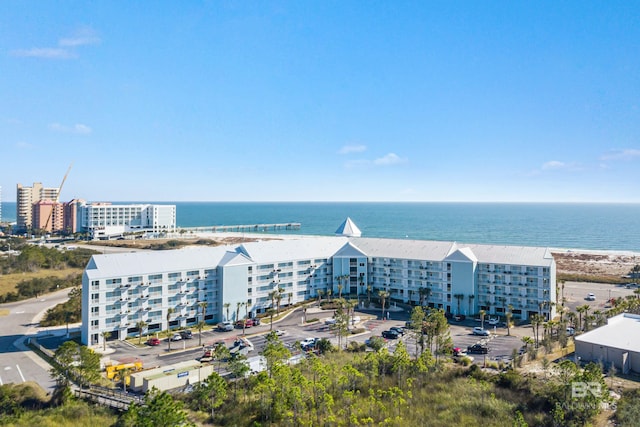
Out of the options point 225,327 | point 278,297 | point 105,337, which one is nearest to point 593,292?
point 278,297

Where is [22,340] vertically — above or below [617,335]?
below

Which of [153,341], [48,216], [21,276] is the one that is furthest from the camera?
[48,216]

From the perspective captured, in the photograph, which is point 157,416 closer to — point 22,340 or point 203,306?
point 203,306

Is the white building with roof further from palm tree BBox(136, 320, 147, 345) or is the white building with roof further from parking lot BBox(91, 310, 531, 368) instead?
palm tree BBox(136, 320, 147, 345)

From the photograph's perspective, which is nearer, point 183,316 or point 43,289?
point 183,316

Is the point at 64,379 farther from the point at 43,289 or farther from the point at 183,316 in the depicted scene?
the point at 43,289

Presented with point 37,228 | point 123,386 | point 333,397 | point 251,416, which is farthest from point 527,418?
point 37,228
